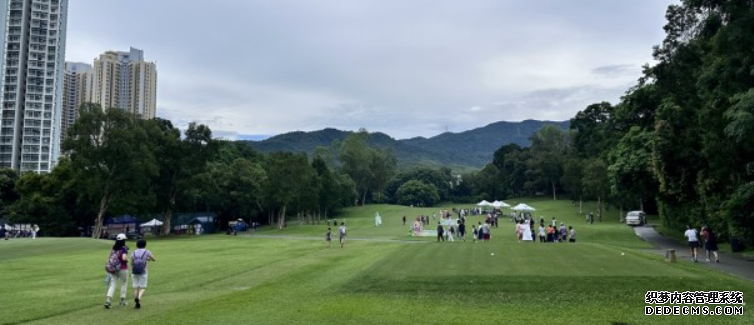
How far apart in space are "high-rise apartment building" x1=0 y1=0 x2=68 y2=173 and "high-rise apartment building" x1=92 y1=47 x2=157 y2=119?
17.4m

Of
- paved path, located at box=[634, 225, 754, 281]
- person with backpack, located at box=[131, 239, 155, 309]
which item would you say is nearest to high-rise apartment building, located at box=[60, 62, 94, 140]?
paved path, located at box=[634, 225, 754, 281]

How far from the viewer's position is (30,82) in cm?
11269

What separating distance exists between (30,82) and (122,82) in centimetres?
2578

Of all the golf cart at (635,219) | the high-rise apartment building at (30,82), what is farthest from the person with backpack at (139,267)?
the high-rise apartment building at (30,82)

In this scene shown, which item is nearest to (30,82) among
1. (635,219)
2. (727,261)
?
(635,219)

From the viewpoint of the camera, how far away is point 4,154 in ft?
363

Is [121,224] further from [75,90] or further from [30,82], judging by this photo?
[75,90]

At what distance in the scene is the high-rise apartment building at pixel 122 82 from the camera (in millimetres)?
134375

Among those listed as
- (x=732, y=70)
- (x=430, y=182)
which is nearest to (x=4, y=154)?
(x=430, y=182)

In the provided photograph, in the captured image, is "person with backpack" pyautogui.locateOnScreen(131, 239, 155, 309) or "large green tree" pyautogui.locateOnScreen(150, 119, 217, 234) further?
"large green tree" pyautogui.locateOnScreen(150, 119, 217, 234)

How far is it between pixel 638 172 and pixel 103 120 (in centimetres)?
5573

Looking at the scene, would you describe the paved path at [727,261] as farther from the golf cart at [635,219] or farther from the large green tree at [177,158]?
the large green tree at [177,158]

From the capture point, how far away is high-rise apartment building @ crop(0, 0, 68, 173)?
110250 millimetres

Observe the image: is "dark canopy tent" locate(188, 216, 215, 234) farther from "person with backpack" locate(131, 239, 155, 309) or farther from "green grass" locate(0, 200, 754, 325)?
"person with backpack" locate(131, 239, 155, 309)
